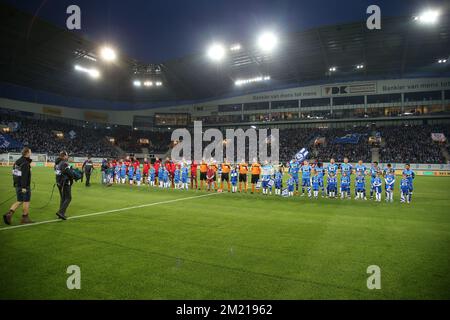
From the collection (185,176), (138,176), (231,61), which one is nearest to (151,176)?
(138,176)

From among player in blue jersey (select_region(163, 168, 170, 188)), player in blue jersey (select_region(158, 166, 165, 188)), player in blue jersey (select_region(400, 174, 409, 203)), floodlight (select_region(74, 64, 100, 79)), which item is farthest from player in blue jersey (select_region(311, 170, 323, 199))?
floodlight (select_region(74, 64, 100, 79))

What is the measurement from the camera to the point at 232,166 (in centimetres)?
1920

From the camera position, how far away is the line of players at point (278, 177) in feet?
49.6

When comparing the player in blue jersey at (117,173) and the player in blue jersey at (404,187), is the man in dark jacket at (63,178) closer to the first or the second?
the player in blue jersey at (117,173)

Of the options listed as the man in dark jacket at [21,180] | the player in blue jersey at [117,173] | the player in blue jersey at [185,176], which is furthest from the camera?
the player in blue jersey at [117,173]

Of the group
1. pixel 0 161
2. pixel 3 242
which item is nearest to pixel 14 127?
pixel 0 161

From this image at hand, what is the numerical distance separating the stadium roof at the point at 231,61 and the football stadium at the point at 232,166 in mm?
350

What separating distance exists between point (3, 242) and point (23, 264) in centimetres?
201

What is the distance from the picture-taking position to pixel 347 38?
41375 millimetres

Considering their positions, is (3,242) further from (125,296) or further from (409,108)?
(409,108)

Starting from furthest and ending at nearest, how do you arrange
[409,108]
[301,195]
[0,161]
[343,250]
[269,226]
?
[409,108] < [0,161] < [301,195] < [269,226] < [343,250]

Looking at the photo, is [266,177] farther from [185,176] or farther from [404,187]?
[404,187]

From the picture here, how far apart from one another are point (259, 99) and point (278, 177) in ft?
158

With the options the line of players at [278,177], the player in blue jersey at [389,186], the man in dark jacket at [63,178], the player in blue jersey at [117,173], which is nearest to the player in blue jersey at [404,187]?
the line of players at [278,177]
